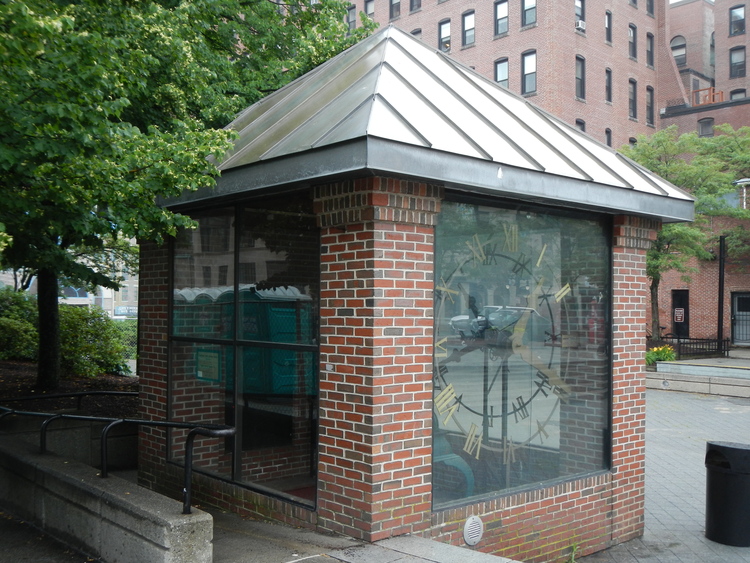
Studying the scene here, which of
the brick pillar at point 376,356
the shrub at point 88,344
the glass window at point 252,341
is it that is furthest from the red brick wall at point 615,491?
the shrub at point 88,344

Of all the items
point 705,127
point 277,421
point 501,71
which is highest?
point 501,71

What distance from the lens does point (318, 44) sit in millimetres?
10789

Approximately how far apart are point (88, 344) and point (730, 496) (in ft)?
40.5

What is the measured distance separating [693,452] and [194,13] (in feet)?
→ 32.6

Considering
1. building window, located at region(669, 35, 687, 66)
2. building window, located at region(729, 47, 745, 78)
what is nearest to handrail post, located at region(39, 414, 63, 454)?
building window, located at region(729, 47, 745, 78)

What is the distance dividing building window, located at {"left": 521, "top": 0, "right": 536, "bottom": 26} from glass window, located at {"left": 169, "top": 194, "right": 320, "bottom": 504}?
33.0 meters

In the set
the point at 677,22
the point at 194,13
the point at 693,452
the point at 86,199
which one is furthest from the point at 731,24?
the point at 86,199

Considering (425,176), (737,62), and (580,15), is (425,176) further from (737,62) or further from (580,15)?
(737,62)

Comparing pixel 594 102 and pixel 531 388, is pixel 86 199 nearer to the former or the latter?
pixel 531 388

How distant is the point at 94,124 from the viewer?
534cm

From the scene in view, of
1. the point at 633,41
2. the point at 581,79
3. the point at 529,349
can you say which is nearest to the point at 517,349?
the point at 529,349

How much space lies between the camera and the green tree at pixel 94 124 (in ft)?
16.6

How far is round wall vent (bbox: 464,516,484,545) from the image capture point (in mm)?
5797

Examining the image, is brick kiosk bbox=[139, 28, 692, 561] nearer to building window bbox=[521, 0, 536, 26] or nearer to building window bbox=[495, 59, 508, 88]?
building window bbox=[521, 0, 536, 26]
